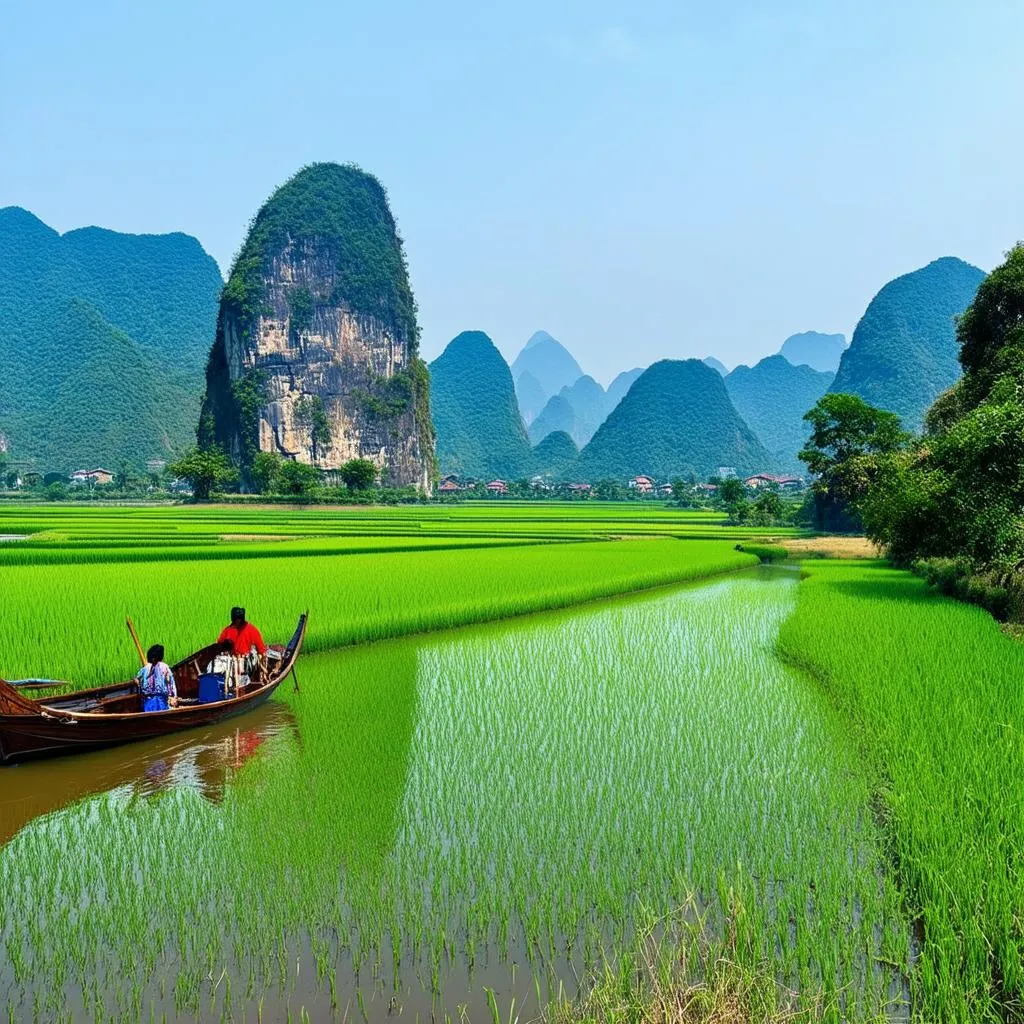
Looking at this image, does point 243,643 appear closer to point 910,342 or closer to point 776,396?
point 910,342

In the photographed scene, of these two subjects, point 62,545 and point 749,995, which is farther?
point 62,545

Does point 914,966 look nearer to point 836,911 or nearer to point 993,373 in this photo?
point 836,911

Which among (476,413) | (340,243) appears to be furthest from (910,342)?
(476,413)

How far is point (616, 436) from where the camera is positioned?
12462cm

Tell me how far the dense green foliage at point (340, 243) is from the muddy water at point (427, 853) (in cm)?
6915

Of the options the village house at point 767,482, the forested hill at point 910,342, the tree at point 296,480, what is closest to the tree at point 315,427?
the tree at point 296,480

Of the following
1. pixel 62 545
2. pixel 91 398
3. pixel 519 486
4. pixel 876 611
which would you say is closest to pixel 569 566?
pixel 876 611

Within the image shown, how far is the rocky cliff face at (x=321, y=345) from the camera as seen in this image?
2734 inches

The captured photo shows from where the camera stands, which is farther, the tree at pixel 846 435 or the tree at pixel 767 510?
the tree at pixel 767 510

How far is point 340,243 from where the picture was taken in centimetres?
7544

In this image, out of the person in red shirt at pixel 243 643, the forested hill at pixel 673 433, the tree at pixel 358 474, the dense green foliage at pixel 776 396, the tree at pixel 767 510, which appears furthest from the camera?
the dense green foliage at pixel 776 396

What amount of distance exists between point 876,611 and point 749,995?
889cm

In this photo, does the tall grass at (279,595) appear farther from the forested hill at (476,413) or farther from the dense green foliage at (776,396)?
the dense green foliage at (776,396)

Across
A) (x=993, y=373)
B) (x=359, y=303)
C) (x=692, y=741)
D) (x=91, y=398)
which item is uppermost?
(x=359, y=303)
